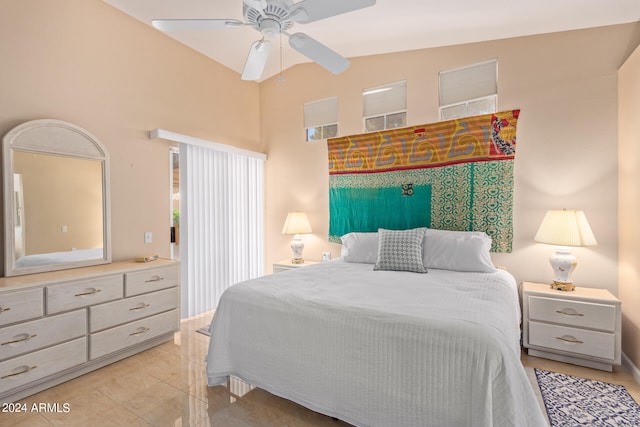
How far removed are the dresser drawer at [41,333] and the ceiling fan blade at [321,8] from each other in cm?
259

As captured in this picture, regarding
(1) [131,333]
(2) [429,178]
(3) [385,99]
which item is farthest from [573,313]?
(1) [131,333]

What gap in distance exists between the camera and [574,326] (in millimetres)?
2371

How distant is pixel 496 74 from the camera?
3.04m

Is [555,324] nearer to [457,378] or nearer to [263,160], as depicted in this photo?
[457,378]

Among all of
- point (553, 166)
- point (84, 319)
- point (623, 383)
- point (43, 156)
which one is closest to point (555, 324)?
point (623, 383)

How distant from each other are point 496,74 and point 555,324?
7.68ft

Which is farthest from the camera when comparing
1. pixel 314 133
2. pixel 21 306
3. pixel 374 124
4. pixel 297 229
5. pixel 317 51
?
pixel 314 133

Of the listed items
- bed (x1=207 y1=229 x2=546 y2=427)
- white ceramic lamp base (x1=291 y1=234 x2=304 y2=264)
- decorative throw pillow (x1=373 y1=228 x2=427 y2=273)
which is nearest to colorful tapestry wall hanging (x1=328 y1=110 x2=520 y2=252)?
white ceramic lamp base (x1=291 y1=234 x2=304 y2=264)

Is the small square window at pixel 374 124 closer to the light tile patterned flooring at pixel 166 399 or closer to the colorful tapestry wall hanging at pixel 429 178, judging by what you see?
the colorful tapestry wall hanging at pixel 429 178

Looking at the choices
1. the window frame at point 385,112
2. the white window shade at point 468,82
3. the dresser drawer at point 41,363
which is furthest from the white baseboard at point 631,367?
the dresser drawer at point 41,363

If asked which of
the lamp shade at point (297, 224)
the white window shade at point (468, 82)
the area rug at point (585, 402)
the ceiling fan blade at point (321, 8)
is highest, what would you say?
the white window shade at point (468, 82)

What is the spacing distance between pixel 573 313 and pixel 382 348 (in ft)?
6.20

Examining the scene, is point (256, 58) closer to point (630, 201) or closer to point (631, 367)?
point (630, 201)

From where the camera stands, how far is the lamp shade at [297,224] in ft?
12.8
